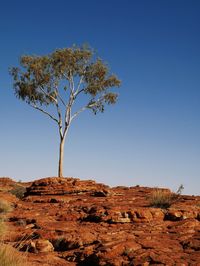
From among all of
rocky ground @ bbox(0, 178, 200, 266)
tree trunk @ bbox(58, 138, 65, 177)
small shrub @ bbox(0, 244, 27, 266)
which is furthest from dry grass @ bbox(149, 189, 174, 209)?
tree trunk @ bbox(58, 138, 65, 177)

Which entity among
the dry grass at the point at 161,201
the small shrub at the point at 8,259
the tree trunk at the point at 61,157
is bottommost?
the small shrub at the point at 8,259

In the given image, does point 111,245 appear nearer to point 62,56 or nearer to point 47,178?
point 47,178

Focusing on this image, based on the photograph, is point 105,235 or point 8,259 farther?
point 105,235

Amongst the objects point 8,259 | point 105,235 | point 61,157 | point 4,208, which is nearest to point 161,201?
point 105,235

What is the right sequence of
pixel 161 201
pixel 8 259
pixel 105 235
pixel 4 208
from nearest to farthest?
pixel 8 259, pixel 105 235, pixel 161 201, pixel 4 208

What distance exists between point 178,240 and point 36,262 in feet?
11.4

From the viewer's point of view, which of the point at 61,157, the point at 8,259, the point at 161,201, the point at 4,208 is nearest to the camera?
the point at 8,259

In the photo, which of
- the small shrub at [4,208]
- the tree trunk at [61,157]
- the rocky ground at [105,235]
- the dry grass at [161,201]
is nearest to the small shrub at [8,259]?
the rocky ground at [105,235]

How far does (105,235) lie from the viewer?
1066cm

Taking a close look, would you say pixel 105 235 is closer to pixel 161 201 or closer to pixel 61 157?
pixel 161 201

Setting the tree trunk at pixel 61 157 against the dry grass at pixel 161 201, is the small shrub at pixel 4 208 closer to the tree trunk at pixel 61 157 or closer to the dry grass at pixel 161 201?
the dry grass at pixel 161 201

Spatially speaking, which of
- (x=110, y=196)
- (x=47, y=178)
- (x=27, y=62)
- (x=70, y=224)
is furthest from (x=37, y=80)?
(x=70, y=224)

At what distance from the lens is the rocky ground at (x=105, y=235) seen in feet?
28.1

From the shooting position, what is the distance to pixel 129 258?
27.8 feet
